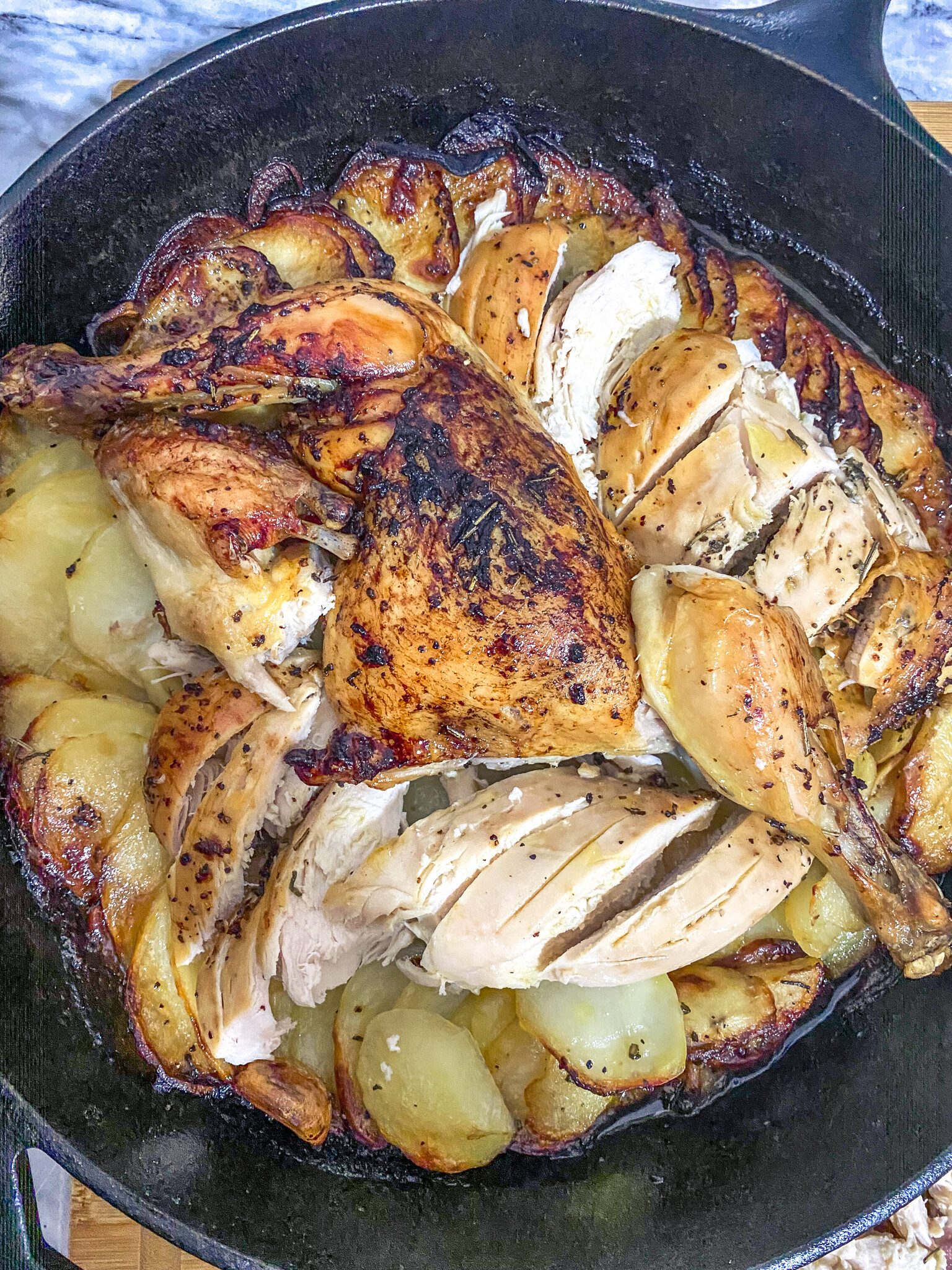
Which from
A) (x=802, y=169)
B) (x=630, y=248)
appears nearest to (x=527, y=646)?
(x=630, y=248)

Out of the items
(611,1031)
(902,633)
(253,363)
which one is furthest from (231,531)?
(902,633)

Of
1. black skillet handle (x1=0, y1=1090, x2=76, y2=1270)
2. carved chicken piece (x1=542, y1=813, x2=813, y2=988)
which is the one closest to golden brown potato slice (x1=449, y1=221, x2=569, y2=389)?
carved chicken piece (x1=542, y1=813, x2=813, y2=988)

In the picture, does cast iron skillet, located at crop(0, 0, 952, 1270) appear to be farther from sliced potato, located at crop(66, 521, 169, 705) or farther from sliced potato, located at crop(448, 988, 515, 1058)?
sliced potato, located at crop(66, 521, 169, 705)

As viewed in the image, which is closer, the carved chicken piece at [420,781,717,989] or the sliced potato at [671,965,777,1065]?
the carved chicken piece at [420,781,717,989]

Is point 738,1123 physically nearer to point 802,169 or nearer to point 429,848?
point 429,848

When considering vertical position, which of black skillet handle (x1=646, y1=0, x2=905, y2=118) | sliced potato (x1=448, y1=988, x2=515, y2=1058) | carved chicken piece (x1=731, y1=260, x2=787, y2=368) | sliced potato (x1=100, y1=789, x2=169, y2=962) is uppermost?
black skillet handle (x1=646, y1=0, x2=905, y2=118)

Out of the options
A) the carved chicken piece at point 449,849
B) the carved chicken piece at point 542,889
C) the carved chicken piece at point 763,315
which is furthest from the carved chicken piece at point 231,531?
the carved chicken piece at point 763,315
